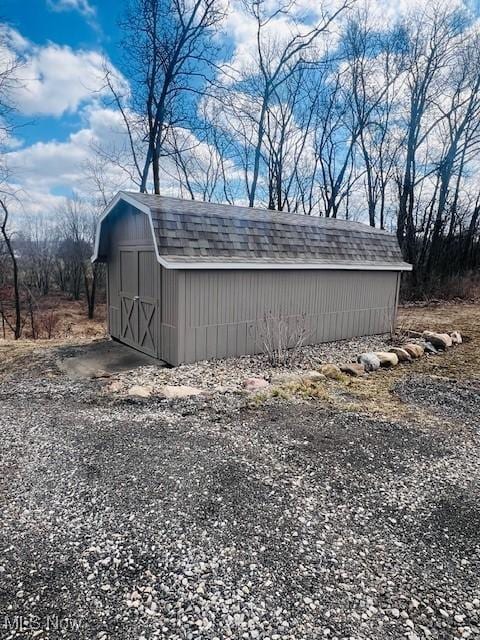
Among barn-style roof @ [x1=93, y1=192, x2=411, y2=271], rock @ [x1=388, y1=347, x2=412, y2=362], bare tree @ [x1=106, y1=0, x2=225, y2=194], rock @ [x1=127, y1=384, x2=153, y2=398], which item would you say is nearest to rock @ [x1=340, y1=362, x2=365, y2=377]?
rock @ [x1=388, y1=347, x2=412, y2=362]

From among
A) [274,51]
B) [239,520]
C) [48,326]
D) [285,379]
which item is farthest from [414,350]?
[274,51]

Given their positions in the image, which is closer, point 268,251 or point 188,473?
point 188,473

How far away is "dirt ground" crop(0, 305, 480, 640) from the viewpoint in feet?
6.12

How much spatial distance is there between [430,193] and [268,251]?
1675 cm

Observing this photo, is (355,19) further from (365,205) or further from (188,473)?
(188,473)

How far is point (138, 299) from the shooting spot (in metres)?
7.36

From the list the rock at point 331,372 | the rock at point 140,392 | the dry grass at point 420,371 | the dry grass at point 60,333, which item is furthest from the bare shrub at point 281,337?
the dry grass at point 60,333

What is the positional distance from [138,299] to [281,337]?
2.83 meters

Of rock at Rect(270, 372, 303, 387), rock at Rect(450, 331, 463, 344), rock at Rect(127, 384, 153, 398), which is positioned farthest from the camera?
rock at Rect(450, 331, 463, 344)

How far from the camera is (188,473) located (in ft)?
10.2

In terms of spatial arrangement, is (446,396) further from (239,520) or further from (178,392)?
(239,520)

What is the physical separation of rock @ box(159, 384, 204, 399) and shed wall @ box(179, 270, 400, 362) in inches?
49.5

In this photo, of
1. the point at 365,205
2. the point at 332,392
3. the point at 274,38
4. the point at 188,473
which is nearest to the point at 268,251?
the point at 332,392

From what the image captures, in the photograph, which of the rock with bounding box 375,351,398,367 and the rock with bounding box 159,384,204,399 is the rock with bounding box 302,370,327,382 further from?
the rock with bounding box 159,384,204,399
